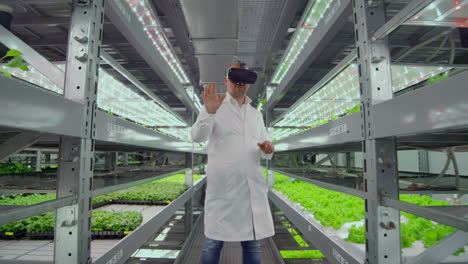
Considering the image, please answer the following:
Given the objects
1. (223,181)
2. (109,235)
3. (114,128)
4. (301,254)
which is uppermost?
(114,128)

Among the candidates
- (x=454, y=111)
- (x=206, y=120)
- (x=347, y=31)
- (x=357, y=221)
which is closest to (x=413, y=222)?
(x=357, y=221)

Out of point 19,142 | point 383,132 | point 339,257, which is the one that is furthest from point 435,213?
point 19,142

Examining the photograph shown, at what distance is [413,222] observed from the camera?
1.55m

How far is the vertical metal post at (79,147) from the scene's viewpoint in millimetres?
1076

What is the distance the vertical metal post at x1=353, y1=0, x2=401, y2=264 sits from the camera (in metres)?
1.10

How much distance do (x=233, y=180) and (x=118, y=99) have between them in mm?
1466

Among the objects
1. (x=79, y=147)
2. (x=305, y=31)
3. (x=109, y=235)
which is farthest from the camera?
(x=305, y=31)

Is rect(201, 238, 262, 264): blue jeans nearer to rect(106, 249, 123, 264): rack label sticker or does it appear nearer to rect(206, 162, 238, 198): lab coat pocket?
rect(206, 162, 238, 198): lab coat pocket

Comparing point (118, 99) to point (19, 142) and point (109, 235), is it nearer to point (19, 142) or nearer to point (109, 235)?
point (109, 235)

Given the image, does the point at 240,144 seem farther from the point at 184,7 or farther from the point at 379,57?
the point at 184,7

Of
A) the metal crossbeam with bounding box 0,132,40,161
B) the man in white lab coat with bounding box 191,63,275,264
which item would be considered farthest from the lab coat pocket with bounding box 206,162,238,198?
the metal crossbeam with bounding box 0,132,40,161

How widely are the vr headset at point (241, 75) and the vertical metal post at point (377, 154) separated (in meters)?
0.72

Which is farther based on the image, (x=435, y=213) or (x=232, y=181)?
(x=232, y=181)

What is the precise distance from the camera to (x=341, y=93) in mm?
2373
